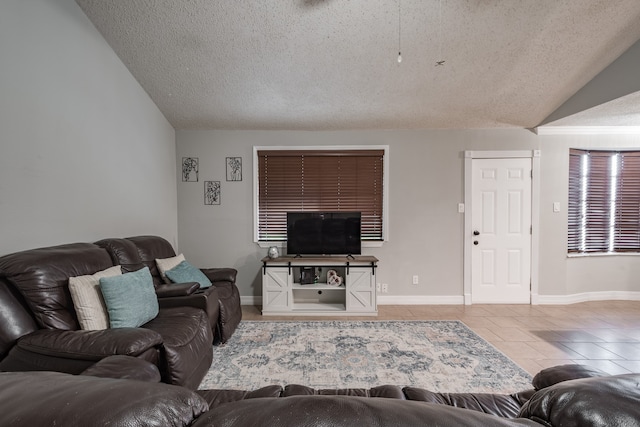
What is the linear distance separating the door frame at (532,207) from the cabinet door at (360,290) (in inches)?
56.8

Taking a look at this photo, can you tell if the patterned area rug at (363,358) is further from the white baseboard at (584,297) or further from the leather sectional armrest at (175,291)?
the white baseboard at (584,297)

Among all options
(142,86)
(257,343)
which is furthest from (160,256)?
(142,86)

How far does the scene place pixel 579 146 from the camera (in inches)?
154

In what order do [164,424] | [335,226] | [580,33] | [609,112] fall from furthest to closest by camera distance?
1. [335,226]
2. [609,112]
3. [580,33]
4. [164,424]

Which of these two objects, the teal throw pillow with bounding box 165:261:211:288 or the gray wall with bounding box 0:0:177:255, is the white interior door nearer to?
the teal throw pillow with bounding box 165:261:211:288

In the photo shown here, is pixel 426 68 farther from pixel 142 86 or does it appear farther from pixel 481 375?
pixel 142 86

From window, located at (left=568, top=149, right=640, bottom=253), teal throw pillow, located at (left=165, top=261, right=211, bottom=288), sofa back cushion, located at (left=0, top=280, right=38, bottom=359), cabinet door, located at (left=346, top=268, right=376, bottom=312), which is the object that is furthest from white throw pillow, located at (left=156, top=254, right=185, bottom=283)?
window, located at (left=568, top=149, right=640, bottom=253)

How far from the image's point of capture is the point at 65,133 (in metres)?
2.23

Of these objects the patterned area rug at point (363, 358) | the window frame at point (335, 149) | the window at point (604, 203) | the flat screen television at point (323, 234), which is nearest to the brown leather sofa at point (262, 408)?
the patterned area rug at point (363, 358)

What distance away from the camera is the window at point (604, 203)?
4051 mm

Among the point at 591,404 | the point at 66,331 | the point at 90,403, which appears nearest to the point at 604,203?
the point at 591,404

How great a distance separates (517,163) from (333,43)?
308cm

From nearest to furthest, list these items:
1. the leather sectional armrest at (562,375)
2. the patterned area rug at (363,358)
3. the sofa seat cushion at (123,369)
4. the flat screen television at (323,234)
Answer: the leather sectional armrest at (562,375) → the sofa seat cushion at (123,369) → the patterned area rug at (363,358) → the flat screen television at (323,234)

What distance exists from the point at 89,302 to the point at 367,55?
10.1ft
